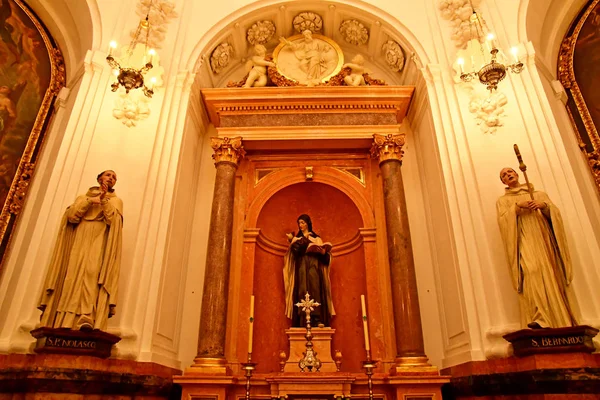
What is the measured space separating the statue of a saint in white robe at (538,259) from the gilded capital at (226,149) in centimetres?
373

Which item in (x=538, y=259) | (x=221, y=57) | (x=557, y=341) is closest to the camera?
(x=557, y=341)

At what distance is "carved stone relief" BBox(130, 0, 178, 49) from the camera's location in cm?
615

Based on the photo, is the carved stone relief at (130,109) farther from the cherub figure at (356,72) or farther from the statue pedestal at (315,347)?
the statue pedestal at (315,347)

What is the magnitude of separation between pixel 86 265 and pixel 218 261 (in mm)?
1813

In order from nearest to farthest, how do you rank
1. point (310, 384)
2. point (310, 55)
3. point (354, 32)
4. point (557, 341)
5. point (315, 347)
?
1. point (557, 341)
2. point (310, 384)
3. point (315, 347)
4. point (310, 55)
5. point (354, 32)

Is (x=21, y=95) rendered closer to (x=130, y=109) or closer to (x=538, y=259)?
(x=130, y=109)

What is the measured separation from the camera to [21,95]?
5680 millimetres

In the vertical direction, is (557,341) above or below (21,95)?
below

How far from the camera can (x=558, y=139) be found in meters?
5.02

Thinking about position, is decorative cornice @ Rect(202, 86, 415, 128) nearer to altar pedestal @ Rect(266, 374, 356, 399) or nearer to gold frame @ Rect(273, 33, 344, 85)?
gold frame @ Rect(273, 33, 344, 85)

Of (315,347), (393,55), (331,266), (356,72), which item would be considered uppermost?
(393,55)

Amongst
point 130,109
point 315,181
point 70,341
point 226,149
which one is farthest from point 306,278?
point 130,109

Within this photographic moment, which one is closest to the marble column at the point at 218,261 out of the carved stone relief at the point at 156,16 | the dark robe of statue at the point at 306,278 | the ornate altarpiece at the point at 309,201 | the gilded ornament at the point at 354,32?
the ornate altarpiece at the point at 309,201

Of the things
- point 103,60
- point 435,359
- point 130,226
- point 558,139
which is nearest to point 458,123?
point 558,139
